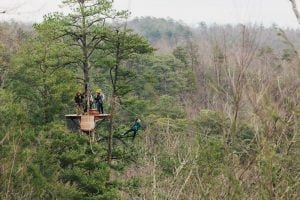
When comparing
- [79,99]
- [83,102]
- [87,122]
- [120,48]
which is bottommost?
[87,122]

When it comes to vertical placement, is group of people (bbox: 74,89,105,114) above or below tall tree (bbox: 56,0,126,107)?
below

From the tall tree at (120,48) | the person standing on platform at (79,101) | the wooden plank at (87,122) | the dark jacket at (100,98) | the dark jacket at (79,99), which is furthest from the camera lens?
the tall tree at (120,48)

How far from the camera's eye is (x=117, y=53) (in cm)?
1795

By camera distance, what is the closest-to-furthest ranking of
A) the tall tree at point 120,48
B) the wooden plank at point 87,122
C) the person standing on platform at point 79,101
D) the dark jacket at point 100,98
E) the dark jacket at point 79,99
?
the wooden plank at point 87,122, the person standing on platform at point 79,101, the dark jacket at point 79,99, the dark jacket at point 100,98, the tall tree at point 120,48

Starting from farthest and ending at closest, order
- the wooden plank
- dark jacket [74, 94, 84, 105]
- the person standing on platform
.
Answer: dark jacket [74, 94, 84, 105] → the person standing on platform → the wooden plank

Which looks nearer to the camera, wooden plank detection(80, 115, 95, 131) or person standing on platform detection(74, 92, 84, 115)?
wooden plank detection(80, 115, 95, 131)

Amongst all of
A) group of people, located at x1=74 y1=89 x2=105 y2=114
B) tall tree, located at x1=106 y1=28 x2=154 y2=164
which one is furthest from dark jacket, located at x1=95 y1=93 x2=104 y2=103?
tall tree, located at x1=106 y1=28 x2=154 y2=164

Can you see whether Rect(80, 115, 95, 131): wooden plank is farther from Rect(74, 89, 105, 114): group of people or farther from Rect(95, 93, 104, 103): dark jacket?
Rect(95, 93, 104, 103): dark jacket

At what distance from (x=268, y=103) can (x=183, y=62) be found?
4503cm

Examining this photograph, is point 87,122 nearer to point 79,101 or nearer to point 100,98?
point 79,101

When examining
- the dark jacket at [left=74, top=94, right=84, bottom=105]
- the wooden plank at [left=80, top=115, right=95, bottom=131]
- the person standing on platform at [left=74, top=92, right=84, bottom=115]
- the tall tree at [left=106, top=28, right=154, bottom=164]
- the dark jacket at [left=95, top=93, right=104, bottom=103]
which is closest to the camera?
the wooden plank at [left=80, top=115, right=95, bottom=131]

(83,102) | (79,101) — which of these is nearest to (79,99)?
(79,101)

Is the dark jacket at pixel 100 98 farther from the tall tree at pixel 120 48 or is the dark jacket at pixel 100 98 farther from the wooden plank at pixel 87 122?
the wooden plank at pixel 87 122

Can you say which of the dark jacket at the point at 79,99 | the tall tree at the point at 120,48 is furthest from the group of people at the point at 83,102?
the tall tree at the point at 120,48
